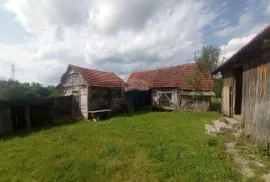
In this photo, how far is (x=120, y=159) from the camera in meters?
5.86

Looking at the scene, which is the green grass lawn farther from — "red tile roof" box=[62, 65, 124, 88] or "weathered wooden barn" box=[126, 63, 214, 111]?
"weathered wooden barn" box=[126, 63, 214, 111]

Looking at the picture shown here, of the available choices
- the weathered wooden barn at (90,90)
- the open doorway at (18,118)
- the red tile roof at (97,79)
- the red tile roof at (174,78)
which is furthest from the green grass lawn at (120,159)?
the red tile roof at (174,78)

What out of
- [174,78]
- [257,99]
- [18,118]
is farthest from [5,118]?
[174,78]

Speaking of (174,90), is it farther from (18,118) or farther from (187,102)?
(18,118)

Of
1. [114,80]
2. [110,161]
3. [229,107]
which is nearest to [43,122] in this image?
[114,80]

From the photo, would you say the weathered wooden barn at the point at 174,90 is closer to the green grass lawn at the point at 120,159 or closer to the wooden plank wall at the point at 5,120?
the green grass lawn at the point at 120,159

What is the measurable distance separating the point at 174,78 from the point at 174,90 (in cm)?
162

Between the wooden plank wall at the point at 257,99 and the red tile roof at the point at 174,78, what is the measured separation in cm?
980

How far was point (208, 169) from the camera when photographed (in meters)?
4.59

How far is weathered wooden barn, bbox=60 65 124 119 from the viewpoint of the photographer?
47.3 feet

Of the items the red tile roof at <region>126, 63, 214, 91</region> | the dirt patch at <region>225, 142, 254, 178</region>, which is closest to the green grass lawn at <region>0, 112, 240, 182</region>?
the dirt patch at <region>225, 142, 254, 178</region>

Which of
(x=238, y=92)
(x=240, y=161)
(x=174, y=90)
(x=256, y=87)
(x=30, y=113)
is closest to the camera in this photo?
(x=240, y=161)

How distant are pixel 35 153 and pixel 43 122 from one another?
6.68m

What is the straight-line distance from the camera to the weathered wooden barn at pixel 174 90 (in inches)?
651
